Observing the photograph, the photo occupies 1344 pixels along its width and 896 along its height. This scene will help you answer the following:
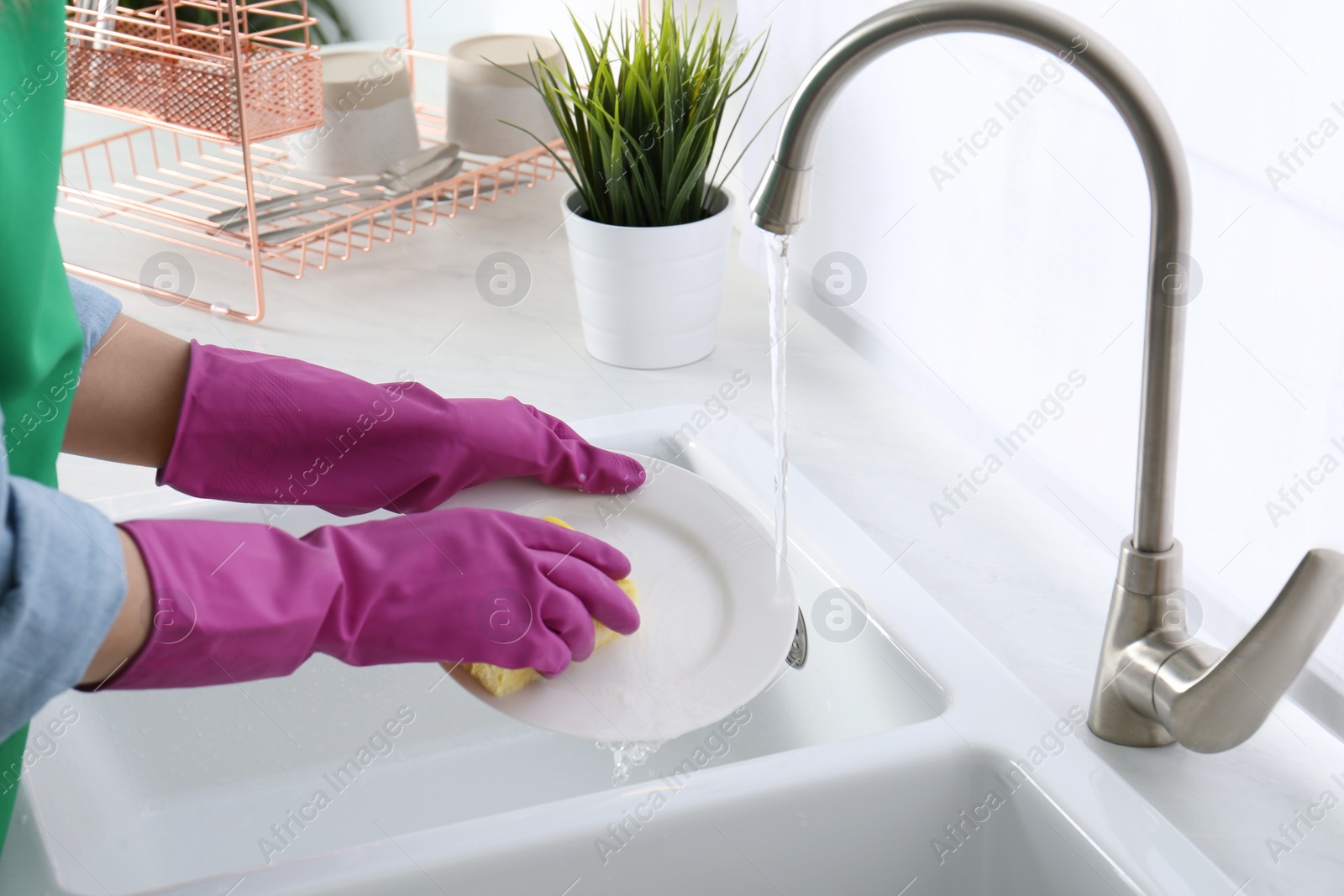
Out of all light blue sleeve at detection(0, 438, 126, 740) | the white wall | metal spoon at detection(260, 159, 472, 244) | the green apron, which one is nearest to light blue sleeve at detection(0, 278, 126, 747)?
light blue sleeve at detection(0, 438, 126, 740)

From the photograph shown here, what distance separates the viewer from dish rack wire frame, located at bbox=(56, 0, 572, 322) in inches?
48.4

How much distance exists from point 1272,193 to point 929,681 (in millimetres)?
363

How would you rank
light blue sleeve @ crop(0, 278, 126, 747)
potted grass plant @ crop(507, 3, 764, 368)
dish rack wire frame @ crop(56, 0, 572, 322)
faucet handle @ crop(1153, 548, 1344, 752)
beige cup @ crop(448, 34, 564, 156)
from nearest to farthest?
light blue sleeve @ crop(0, 278, 126, 747), faucet handle @ crop(1153, 548, 1344, 752), potted grass plant @ crop(507, 3, 764, 368), dish rack wire frame @ crop(56, 0, 572, 322), beige cup @ crop(448, 34, 564, 156)

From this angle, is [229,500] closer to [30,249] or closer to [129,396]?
[129,396]

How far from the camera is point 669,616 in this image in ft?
2.44

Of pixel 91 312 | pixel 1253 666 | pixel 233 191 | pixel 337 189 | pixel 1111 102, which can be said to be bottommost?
pixel 233 191

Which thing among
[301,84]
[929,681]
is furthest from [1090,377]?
[301,84]

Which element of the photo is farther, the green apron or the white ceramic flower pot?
the white ceramic flower pot

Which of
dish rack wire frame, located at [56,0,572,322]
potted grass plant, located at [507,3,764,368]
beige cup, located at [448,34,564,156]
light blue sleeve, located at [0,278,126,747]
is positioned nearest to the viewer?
light blue sleeve, located at [0,278,126,747]

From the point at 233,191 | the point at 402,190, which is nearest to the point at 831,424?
the point at 402,190

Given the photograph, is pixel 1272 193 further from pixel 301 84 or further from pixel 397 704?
pixel 301 84

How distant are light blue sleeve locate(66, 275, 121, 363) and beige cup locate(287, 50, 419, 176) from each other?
634mm

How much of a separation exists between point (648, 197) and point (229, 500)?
49 centimetres

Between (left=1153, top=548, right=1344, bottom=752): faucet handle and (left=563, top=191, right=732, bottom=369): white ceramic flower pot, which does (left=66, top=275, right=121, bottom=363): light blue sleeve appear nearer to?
(left=563, top=191, right=732, bottom=369): white ceramic flower pot
